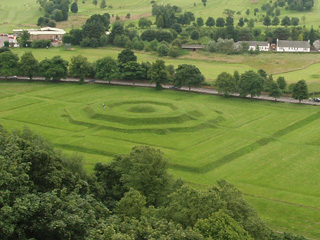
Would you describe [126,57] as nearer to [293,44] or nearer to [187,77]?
[187,77]

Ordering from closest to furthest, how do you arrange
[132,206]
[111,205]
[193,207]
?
[193,207], [132,206], [111,205]

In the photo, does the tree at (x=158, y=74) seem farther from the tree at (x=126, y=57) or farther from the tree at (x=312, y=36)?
the tree at (x=312, y=36)

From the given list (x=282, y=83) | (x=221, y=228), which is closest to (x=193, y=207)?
(x=221, y=228)

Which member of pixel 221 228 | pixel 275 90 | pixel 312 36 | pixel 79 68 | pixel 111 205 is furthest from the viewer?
pixel 312 36

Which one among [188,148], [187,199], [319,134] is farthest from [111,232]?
[319,134]

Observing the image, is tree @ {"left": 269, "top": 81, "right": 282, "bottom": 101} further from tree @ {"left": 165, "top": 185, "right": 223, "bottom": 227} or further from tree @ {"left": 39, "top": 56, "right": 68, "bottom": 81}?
tree @ {"left": 165, "top": 185, "right": 223, "bottom": 227}

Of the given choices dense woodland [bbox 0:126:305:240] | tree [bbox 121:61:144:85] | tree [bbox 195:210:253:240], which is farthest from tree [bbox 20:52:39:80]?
tree [bbox 195:210:253:240]
